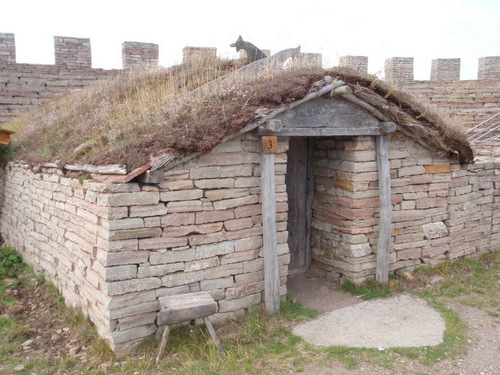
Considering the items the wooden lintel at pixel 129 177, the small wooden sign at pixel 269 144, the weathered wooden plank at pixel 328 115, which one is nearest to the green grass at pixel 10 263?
the wooden lintel at pixel 129 177

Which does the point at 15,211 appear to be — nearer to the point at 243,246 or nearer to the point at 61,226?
the point at 61,226

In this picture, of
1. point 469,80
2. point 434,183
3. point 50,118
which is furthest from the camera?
point 469,80

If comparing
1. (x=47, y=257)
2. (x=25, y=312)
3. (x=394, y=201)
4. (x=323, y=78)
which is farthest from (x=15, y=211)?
(x=394, y=201)

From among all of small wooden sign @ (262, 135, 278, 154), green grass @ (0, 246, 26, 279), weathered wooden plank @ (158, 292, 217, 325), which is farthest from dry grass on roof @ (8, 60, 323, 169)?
green grass @ (0, 246, 26, 279)

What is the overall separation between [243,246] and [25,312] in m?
3.29

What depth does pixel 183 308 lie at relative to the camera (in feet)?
14.3

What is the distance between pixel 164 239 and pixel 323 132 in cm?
245

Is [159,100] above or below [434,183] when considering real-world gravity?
above

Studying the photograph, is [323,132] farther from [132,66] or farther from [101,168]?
[132,66]

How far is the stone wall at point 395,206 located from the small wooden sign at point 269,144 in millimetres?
1420

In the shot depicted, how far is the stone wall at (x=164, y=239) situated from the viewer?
14.8ft

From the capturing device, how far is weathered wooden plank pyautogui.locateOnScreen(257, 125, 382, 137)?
525cm

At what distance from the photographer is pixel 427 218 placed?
6.78 m

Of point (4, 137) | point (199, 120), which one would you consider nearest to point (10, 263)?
point (4, 137)
